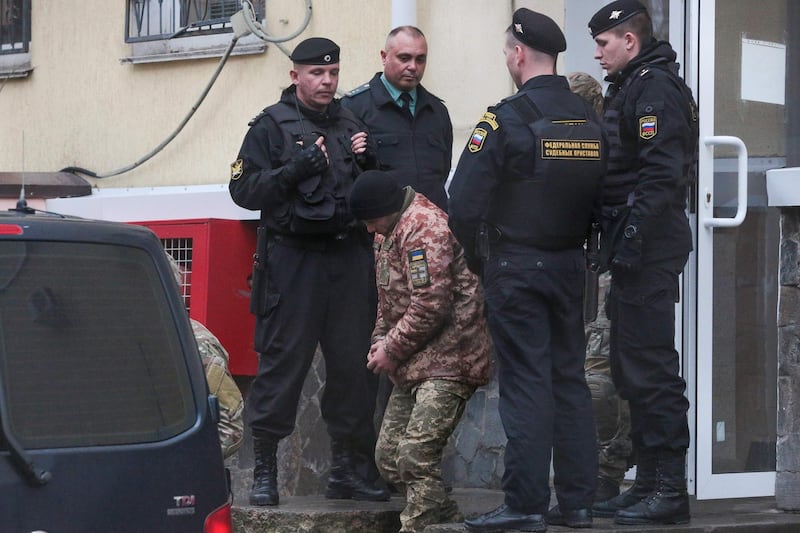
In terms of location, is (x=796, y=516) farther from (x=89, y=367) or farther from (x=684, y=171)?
(x=89, y=367)

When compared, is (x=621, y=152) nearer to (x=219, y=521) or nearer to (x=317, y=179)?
(x=317, y=179)

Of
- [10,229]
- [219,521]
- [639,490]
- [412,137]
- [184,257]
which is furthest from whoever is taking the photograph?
[184,257]

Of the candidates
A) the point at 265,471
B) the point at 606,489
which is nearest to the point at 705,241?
the point at 606,489

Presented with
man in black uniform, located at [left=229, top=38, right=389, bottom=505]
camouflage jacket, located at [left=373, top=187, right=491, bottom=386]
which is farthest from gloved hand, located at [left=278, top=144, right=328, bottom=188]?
camouflage jacket, located at [left=373, top=187, right=491, bottom=386]

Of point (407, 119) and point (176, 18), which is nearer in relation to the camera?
point (407, 119)

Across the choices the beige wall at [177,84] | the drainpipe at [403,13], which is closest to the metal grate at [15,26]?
A: the beige wall at [177,84]

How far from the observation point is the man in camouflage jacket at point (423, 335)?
6.19m

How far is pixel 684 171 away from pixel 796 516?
1693 mm

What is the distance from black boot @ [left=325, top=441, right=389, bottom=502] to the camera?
7070 mm

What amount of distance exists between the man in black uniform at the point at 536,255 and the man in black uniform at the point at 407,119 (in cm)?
121

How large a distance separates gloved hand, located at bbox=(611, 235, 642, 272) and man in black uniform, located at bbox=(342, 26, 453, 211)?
137cm

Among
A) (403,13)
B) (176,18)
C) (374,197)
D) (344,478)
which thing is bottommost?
(344,478)

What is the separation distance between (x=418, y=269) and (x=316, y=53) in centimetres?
129

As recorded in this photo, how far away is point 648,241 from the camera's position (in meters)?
6.11
